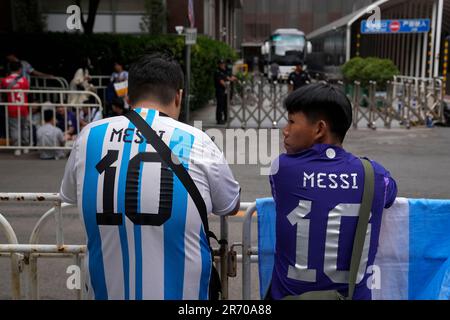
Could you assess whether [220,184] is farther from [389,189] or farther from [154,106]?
[389,189]

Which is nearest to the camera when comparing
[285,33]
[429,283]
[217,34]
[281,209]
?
[281,209]

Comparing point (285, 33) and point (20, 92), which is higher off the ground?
point (285, 33)

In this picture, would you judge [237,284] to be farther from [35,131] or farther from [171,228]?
[35,131]

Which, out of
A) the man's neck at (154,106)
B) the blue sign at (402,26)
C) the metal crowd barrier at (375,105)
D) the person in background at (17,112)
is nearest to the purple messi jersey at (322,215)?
the man's neck at (154,106)

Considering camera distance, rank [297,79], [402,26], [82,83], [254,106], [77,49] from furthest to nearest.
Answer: [402,26] → [297,79] → [254,106] → [77,49] → [82,83]

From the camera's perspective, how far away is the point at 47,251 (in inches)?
128

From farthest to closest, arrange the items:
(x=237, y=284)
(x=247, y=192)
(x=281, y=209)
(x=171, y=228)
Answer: (x=247, y=192) → (x=237, y=284) → (x=281, y=209) → (x=171, y=228)

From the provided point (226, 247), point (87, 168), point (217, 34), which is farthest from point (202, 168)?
point (217, 34)

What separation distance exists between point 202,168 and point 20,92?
30.3 ft

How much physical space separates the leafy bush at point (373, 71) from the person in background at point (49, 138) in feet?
40.0

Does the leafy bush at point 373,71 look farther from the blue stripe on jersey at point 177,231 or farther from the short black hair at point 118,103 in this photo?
the blue stripe on jersey at point 177,231

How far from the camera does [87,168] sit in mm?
2182

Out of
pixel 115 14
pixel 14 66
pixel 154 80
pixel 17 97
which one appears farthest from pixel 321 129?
pixel 115 14

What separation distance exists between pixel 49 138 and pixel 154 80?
839cm
